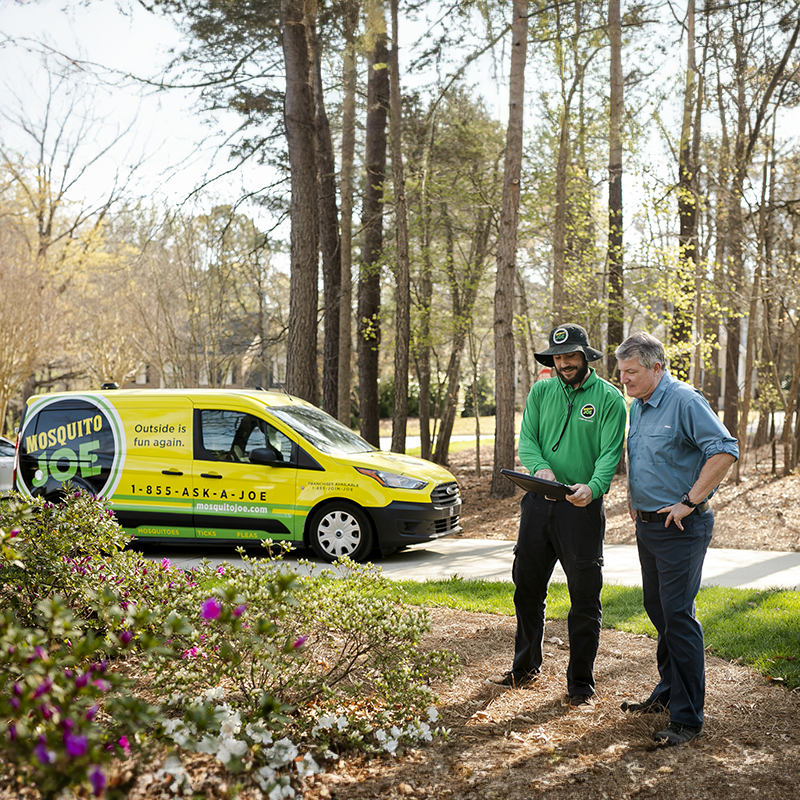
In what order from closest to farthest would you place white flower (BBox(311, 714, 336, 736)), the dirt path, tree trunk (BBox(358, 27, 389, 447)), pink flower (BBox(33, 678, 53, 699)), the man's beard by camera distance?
1. pink flower (BBox(33, 678, 53, 699))
2. the dirt path
3. white flower (BBox(311, 714, 336, 736))
4. the man's beard
5. tree trunk (BBox(358, 27, 389, 447))

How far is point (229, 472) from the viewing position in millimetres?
8609

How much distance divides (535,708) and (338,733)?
3.93 ft

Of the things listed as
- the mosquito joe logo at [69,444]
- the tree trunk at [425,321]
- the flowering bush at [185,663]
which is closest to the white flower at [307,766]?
the flowering bush at [185,663]

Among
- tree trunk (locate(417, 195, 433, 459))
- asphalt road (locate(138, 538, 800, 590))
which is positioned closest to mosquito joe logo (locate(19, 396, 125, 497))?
asphalt road (locate(138, 538, 800, 590))

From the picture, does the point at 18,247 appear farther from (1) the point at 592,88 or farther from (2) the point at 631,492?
(2) the point at 631,492

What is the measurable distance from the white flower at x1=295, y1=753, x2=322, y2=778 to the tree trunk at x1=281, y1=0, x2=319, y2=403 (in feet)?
30.9

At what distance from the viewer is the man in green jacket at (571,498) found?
13.8ft

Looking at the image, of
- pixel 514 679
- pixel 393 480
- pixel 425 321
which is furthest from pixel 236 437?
pixel 425 321

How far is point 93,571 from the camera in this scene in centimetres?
420

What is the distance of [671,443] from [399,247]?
447 inches

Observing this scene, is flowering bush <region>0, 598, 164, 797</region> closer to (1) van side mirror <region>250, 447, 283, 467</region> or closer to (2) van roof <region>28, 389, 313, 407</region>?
(1) van side mirror <region>250, 447, 283, 467</region>

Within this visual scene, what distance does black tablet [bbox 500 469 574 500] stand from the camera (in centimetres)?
406

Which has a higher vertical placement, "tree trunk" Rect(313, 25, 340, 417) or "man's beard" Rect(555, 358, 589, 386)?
"tree trunk" Rect(313, 25, 340, 417)

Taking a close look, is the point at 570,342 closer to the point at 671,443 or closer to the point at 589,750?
the point at 671,443
